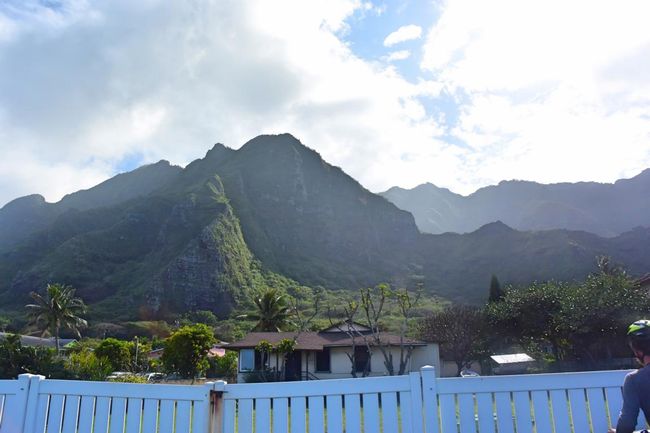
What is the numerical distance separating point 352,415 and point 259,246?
4239 inches

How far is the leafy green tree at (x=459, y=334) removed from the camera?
3734 cm

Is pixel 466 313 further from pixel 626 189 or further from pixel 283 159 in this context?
pixel 626 189

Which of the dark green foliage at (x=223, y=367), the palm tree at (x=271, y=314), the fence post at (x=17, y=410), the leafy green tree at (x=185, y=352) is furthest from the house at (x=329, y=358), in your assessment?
the fence post at (x=17, y=410)

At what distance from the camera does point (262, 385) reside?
3414mm

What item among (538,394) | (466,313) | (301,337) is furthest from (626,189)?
(538,394)

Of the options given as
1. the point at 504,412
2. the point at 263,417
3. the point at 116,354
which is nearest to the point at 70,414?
the point at 263,417

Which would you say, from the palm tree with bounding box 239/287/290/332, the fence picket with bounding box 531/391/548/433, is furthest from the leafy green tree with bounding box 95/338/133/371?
the fence picket with bounding box 531/391/548/433

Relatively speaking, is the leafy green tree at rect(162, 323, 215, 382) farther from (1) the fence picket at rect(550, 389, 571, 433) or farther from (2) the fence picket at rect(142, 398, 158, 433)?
(1) the fence picket at rect(550, 389, 571, 433)

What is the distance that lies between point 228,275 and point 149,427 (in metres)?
91.5

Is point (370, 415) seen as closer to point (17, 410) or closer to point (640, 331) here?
point (640, 331)

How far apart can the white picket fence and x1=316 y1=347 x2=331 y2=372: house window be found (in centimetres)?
2820

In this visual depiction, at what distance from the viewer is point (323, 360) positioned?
3109cm

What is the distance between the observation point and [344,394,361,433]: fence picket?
3.26 metres

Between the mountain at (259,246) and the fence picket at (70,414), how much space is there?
3220 inches
